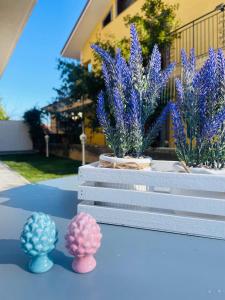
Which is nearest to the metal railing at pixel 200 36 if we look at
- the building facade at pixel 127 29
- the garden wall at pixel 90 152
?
the building facade at pixel 127 29

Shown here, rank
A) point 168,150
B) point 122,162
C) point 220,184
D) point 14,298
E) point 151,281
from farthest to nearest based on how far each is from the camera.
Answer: point 168,150 < point 122,162 < point 220,184 < point 151,281 < point 14,298

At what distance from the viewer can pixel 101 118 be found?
200 centimetres

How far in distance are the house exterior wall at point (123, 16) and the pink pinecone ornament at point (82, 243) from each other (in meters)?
4.39

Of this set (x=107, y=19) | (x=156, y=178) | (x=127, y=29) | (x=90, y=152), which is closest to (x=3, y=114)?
(x=107, y=19)

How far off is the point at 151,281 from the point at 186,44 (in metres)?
8.27

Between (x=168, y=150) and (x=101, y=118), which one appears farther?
(x=168, y=150)

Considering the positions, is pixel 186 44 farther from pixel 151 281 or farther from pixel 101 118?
pixel 151 281

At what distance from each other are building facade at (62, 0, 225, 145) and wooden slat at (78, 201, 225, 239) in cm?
541

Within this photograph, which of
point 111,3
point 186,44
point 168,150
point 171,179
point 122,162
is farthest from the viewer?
point 111,3

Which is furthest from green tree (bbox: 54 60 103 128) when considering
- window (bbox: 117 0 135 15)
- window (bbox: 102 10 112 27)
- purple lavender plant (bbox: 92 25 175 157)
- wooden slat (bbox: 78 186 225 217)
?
wooden slat (bbox: 78 186 225 217)

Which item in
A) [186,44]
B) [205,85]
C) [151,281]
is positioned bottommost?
[151,281]

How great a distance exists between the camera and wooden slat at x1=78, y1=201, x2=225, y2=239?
61.4 inches

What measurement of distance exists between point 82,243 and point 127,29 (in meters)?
11.3

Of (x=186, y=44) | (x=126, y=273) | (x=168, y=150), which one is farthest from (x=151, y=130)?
(x=186, y=44)
